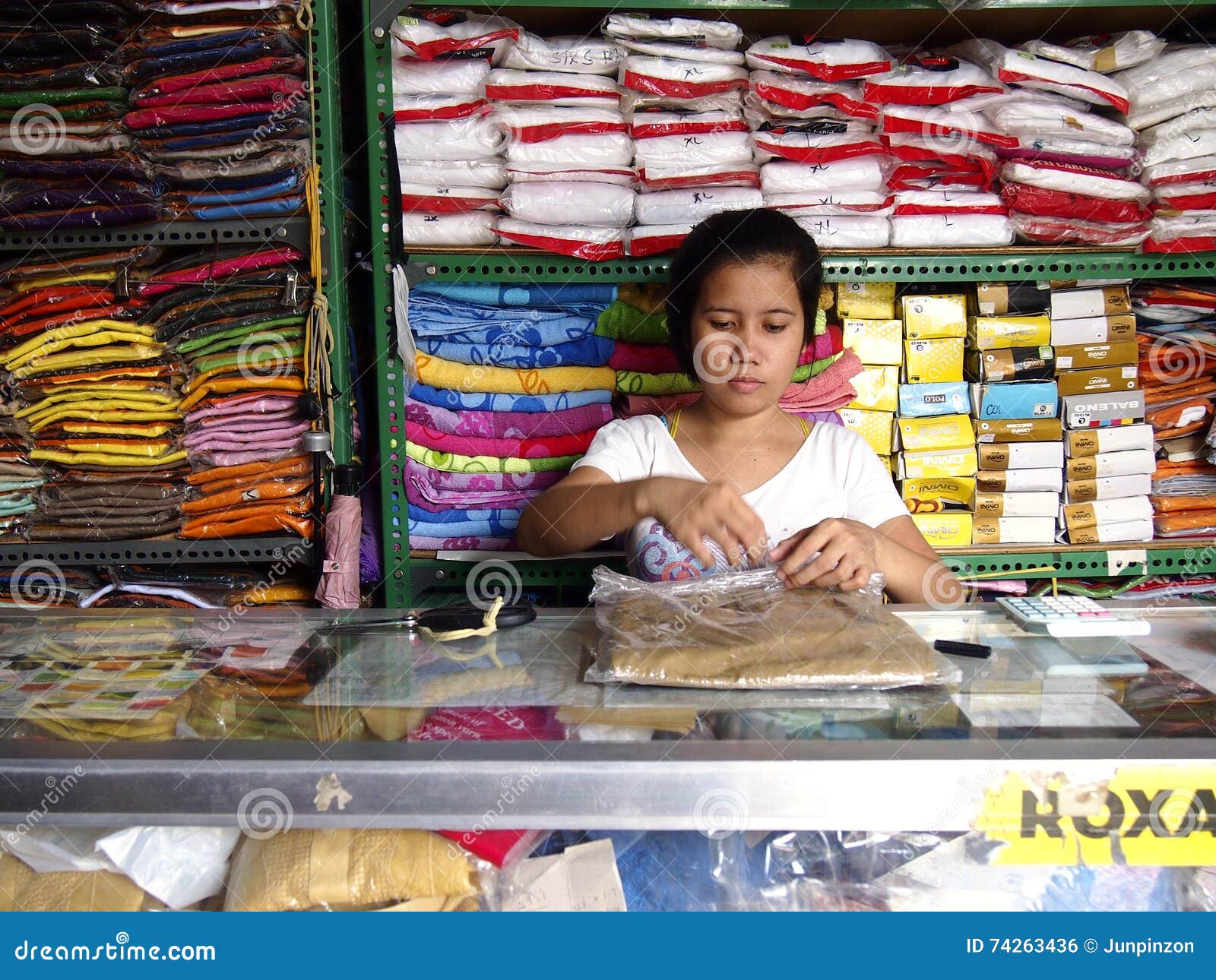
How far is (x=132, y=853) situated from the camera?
2.72ft

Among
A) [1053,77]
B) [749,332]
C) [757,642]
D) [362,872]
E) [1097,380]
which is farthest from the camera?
[1097,380]

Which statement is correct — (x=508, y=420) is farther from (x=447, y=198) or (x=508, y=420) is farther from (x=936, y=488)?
(x=936, y=488)

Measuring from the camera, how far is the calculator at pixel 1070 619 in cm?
105

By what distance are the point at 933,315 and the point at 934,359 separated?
0.10m

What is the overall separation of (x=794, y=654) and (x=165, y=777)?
595mm

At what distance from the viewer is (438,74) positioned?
6.14ft

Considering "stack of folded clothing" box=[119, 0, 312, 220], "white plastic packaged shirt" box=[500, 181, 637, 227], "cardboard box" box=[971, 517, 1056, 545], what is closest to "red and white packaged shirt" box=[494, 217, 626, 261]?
"white plastic packaged shirt" box=[500, 181, 637, 227]

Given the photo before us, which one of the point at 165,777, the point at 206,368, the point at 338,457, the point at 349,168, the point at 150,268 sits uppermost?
the point at 349,168

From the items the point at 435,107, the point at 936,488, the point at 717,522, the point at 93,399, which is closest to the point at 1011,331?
the point at 936,488

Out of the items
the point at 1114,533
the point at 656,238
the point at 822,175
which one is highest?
the point at 822,175

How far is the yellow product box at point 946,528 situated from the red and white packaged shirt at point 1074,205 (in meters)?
0.68

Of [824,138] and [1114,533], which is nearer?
[824,138]
